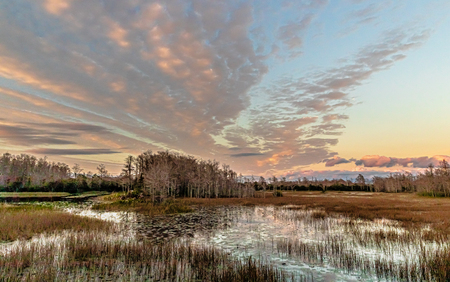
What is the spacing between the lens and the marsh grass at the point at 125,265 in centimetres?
904

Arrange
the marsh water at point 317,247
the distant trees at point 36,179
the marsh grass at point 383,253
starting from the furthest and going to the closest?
the distant trees at point 36,179 < the marsh water at point 317,247 < the marsh grass at point 383,253

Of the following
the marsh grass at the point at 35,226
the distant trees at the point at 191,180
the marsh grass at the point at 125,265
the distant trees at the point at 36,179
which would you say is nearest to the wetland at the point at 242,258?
the marsh grass at the point at 125,265

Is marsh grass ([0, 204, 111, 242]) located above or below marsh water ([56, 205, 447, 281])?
above

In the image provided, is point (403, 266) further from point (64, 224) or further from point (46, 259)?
point (64, 224)

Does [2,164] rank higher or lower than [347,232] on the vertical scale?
higher

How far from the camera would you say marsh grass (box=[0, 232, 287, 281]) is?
904cm

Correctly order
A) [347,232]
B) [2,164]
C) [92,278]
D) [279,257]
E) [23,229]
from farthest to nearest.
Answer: [2,164] < [347,232] < [23,229] < [279,257] < [92,278]

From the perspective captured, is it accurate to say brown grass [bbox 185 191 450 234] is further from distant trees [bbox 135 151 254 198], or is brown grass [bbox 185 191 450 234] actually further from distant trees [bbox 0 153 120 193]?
distant trees [bbox 0 153 120 193]

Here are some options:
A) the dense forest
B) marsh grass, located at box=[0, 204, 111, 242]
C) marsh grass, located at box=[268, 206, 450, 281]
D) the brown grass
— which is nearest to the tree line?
the dense forest

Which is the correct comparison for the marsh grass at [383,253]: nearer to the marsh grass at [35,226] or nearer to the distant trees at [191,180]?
the marsh grass at [35,226]

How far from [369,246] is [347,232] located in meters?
4.49

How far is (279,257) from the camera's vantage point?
40.7 feet

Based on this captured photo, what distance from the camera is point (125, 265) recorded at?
10.5 metres

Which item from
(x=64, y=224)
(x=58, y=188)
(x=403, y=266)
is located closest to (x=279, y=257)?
(x=403, y=266)
